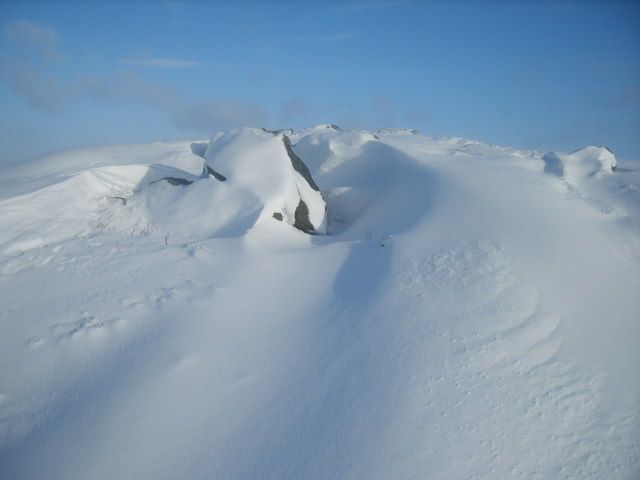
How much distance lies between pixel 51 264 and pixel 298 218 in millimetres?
4543

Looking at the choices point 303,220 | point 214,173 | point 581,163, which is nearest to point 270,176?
point 303,220

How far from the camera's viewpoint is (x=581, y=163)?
35.1ft

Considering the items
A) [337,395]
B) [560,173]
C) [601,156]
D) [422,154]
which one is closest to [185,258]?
[337,395]

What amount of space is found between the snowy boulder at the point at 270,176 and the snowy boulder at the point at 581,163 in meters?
6.45

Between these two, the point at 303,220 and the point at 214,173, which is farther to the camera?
the point at 214,173

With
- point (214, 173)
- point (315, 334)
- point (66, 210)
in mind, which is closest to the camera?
point (315, 334)

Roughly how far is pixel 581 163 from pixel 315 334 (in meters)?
10.1

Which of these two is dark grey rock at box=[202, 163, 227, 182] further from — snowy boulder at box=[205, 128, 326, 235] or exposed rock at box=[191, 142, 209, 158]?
exposed rock at box=[191, 142, 209, 158]

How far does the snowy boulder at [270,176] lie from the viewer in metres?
8.12

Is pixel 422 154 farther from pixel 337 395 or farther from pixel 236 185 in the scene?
pixel 337 395

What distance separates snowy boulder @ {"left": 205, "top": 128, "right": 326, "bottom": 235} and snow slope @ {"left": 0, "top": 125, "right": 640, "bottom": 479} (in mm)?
100

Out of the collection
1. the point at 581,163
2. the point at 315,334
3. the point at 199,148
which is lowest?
the point at 199,148

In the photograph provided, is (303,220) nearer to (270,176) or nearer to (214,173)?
(270,176)

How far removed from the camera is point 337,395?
154 inches
